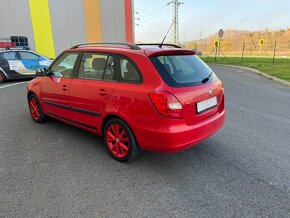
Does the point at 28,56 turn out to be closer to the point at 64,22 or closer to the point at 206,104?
the point at 64,22

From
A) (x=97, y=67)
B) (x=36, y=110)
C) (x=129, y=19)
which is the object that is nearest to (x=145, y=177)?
(x=97, y=67)

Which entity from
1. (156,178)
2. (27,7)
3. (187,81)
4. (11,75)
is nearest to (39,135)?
(156,178)

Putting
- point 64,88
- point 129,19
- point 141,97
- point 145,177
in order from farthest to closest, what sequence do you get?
1. point 129,19
2. point 64,88
3. point 145,177
4. point 141,97

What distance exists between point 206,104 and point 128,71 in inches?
45.3

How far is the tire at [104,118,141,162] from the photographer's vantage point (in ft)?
11.1

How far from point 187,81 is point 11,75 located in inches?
412

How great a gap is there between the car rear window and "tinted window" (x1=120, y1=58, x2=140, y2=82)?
277 millimetres

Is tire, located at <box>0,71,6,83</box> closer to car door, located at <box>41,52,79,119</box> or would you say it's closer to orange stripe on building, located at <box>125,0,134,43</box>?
car door, located at <box>41,52,79,119</box>

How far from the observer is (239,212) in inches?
99.3

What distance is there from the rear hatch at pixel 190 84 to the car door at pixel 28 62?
32.3ft

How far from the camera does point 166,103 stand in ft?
9.71

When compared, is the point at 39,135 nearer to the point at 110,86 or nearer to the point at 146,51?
the point at 110,86

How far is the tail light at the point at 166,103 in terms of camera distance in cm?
296

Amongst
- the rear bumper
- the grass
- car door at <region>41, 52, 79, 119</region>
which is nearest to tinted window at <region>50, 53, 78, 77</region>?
car door at <region>41, 52, 79, 119</region>
